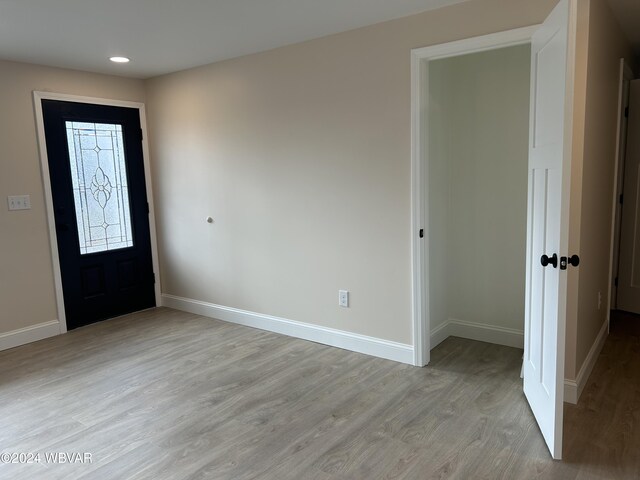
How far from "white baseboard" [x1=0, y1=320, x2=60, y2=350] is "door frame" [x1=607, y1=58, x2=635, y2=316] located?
4687 mm

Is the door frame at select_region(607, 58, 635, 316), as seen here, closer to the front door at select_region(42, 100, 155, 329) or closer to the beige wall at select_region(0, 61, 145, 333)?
the front door at select_region(42, 100, 155, 329)

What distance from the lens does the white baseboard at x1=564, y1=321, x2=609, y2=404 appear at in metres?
2.65

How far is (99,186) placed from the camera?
4.37 m

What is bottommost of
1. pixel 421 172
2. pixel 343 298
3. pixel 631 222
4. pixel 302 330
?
pixel 302 330

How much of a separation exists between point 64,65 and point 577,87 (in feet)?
12.9

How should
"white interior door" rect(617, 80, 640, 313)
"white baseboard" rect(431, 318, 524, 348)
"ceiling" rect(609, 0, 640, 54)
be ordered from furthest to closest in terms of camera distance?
1. "white interior door" rect(617, 80, 640, 313)
2. "white baseboard" rect(431, 318, 524, 348)
3. "ceiling" rect(609, 0, 640, 54)

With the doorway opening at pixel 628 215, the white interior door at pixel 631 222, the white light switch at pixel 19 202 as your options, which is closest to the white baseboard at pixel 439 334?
the doorway opening at pixel 628 215

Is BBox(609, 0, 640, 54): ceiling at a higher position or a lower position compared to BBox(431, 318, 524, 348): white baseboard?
higher

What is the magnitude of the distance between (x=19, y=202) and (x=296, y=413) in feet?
9.71

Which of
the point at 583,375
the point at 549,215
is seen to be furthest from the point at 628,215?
the point at 549,215

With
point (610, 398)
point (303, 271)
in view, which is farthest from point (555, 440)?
point (303, 271)

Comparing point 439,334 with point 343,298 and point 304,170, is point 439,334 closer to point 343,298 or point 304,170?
point 343,298

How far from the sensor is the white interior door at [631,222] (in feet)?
13.2

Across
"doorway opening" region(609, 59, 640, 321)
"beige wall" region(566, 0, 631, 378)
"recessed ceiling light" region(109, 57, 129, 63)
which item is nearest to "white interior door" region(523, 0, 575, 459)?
"beige wall" region(566, 0, 631, 378)
